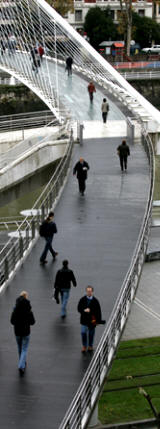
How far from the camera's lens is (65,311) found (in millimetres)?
16750

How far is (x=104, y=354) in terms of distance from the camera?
14.8 m

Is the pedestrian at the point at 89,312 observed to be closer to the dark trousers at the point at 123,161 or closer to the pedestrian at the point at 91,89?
the dark trousers at the point at 123,161

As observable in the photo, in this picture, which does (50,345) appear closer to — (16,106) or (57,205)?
(57,205)

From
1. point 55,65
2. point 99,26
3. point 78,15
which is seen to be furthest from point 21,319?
point 78,15

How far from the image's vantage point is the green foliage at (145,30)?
275 ft

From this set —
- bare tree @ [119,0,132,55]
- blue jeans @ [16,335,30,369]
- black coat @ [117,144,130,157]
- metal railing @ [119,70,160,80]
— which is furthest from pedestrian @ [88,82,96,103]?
bare tree @ [119,0,132,55]

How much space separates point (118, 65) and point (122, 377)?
4764 cm

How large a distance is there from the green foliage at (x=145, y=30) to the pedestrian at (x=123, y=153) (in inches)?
2264

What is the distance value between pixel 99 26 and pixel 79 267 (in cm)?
6763

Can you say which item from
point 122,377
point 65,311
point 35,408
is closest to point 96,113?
point 122,377

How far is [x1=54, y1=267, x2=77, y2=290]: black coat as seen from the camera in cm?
1630

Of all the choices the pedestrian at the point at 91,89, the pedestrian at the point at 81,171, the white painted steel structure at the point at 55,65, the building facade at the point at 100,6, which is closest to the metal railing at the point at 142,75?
the white painted steel structure at the point at 55,65

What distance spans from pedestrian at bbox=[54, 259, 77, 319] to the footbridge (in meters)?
0.42

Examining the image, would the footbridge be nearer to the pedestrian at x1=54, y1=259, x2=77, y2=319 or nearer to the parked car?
the pedestrian at x1=54, y1=259, x2=77, y2=319
